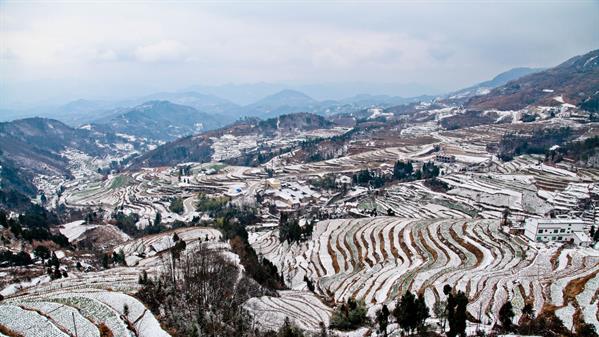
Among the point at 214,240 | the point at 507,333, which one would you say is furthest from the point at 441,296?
the point at 214,240

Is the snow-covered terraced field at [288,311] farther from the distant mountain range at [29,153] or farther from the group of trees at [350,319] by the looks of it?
the distant mountain range at [29,153]

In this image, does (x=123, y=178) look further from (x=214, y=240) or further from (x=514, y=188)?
(x=514, y=188)

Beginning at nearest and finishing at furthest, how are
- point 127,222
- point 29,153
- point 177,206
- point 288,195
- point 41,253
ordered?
1. point 41,253
2. point 127,222
3. point 288,195
4. point 177,206
5. point 29,153

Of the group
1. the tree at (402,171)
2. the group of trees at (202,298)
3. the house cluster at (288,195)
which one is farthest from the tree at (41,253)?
the tree at (402,171)

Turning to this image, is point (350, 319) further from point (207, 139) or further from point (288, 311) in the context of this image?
point (207, 139)

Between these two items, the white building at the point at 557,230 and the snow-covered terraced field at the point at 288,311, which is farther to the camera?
the white building at the point at 557,230

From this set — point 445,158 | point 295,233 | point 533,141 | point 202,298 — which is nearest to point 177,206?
point 295,233
